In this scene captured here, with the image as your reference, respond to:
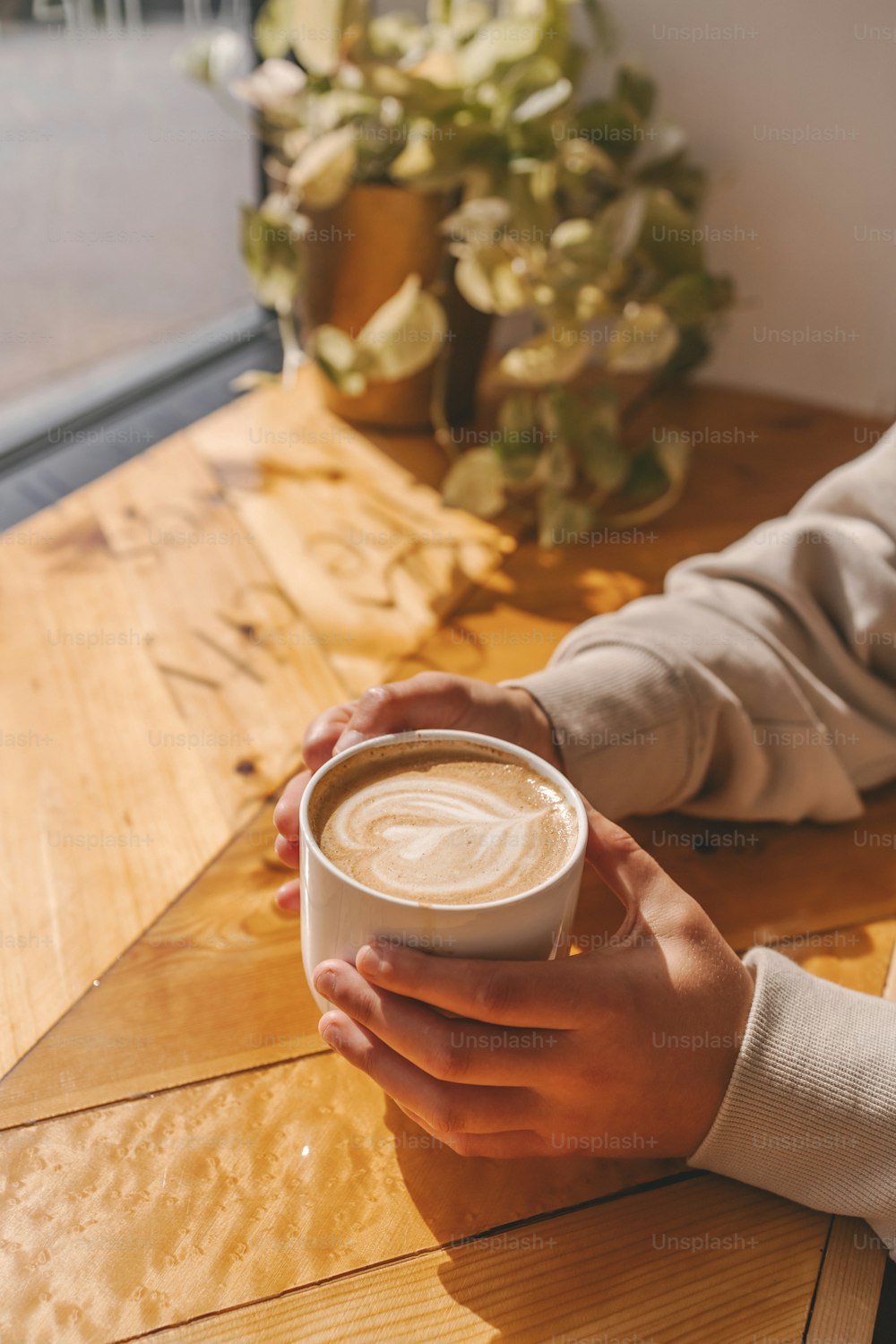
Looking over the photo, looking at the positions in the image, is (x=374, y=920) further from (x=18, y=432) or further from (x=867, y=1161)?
(x=18, y=432)

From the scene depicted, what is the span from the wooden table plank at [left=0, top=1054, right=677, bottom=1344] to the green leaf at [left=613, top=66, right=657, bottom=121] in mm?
1076

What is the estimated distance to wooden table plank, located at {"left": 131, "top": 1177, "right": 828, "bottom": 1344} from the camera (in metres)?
0.41

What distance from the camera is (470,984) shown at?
42 centimetres

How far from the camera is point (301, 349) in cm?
135

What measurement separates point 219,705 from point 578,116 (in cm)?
79

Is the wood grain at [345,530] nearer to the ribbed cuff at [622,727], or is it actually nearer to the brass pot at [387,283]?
the brass pot at [387,283]

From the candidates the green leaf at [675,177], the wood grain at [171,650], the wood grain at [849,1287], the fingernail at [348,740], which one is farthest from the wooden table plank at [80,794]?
the green leaf at [675,177]

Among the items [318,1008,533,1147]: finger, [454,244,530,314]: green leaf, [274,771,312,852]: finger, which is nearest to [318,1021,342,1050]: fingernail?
[318,1008,533,1147]: finger

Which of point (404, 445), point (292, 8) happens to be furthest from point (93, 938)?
point (292, 8)

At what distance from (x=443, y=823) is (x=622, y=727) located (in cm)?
19

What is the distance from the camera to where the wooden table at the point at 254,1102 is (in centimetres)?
42

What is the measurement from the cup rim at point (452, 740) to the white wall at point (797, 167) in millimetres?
993

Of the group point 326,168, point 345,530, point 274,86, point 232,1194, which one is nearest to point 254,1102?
point 232,1194

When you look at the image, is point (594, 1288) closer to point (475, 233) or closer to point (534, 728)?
point (534, 728)
